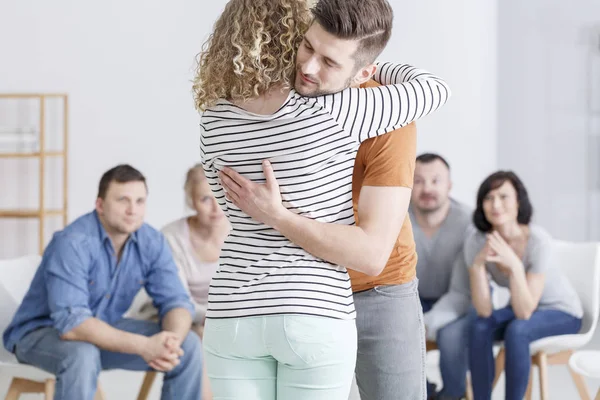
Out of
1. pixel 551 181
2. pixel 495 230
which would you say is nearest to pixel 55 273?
pixel 495 230

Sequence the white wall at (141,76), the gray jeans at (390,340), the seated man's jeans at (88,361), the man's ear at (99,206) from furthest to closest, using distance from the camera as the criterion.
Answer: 1. the white wall at (141,76)
2. the man's ear at (99,206)
3. the seated man's jeans at (88,361)
4. the gray jeans at (390,340)

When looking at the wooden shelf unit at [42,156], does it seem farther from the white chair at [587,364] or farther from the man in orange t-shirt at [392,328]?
the man in orange t-shirt at [392,328]

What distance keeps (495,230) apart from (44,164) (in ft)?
9.38

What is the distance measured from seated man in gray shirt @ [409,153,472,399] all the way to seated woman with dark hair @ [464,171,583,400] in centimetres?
8

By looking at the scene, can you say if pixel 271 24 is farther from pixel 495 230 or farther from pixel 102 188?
pixel 495 230

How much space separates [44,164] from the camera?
5.10 m

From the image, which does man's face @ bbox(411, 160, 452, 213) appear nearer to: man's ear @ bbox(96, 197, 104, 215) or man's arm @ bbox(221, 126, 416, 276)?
man's ear @ bbox(96, 197, 104, 215)

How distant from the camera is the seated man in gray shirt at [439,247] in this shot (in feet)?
11.0

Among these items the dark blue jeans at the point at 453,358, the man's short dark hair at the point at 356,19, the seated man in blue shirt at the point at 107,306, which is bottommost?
the dark blue jeans at the point at 453,358

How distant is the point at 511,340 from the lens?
3.22 meters

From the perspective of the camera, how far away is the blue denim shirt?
2.89m

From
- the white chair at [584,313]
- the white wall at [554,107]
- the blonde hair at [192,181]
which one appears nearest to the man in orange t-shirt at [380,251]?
the white chair at [584,313]

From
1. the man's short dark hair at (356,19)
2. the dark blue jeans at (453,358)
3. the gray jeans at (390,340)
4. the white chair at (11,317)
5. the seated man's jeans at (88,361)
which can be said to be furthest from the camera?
the dark blue jeans at (453,358)

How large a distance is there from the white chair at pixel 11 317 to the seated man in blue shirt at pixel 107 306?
65 millimetres
